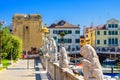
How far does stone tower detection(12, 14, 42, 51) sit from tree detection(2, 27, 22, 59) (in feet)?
76.8

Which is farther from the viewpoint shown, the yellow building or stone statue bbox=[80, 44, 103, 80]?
the yellow building

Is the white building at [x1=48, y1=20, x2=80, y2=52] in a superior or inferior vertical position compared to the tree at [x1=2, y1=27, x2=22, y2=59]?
superior

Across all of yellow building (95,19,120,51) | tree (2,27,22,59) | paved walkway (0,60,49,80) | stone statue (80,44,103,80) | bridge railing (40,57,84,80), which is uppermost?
yellow building (95,19,120,51)

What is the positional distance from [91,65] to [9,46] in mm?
49537

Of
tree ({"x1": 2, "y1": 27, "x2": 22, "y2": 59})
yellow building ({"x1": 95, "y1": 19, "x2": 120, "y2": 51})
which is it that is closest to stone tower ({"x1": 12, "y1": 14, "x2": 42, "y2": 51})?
yellow building ({"x1": 95, "y1": 19, "x2": 120, "y2": 51})

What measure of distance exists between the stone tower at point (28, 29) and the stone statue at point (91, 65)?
258ft

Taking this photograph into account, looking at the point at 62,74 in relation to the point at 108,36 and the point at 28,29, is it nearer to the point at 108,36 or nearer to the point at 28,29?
the point at 28,29

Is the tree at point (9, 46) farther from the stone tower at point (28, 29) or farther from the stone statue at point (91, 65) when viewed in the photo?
the stone statue at point (91, 65)

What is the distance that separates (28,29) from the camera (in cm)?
8856

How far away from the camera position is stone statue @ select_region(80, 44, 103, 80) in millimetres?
7539

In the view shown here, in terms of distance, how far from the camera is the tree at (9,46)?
5500 cm

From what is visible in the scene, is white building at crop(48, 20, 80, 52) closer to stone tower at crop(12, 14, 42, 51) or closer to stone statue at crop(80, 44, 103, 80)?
stone tower at crop(12, 14, 42, 51)

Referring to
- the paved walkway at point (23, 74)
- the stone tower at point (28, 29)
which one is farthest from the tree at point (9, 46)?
the stone tower at point (28, 29)

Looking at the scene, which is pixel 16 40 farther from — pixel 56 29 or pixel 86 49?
pixel 86 49
